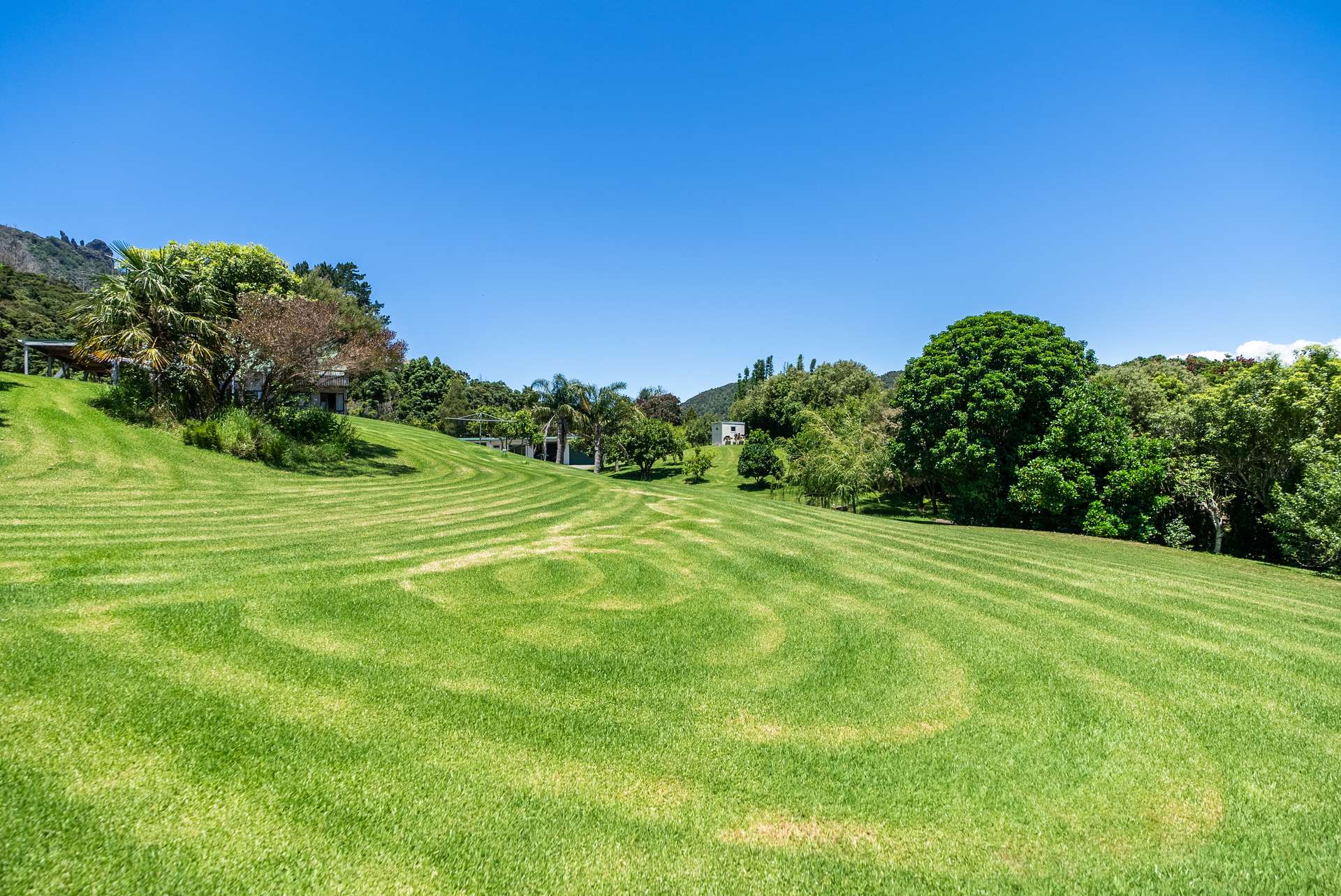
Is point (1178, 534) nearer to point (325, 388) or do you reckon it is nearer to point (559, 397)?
point (559, 397)

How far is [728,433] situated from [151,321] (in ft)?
222

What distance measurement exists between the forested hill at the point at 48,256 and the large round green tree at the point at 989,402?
186 meters

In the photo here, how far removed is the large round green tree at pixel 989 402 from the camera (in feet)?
67.8

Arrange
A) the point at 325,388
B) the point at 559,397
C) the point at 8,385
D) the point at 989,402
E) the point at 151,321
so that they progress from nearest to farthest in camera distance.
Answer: the point at 151,321
the point at 8,385
the point at 989,402
the point at 325,388
the point at 559,397

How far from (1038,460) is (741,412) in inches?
2428

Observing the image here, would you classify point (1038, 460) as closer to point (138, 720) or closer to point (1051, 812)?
point (1051, 812)

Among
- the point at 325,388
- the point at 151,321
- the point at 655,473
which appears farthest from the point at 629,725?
the point at 655,473

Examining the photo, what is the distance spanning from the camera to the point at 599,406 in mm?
42625

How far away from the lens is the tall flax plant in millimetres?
17219

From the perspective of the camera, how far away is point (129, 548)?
7.40m

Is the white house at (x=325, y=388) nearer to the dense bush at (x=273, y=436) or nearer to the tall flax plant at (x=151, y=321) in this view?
the dense bush at (x=273, y=436)

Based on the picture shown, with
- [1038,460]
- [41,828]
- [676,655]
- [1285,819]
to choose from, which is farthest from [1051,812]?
[1038,460]

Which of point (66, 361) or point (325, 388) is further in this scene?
point (325, 388)

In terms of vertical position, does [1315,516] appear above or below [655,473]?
above
